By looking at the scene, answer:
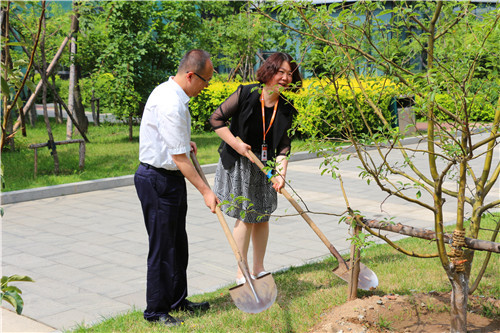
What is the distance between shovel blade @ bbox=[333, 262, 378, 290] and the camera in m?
4.25

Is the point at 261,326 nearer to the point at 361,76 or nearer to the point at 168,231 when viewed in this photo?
the point at 168,231

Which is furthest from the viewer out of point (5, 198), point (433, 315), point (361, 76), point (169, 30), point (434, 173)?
point (169, 30)

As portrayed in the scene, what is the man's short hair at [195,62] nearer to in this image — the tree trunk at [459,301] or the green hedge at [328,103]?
the green hedge at [328,103]

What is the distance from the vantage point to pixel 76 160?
11062mm

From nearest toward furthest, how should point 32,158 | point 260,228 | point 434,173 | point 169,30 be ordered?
Answer: point 434,173
point 260,228
point 32,158
point 169,30

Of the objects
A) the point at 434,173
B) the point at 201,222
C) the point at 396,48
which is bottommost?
the point at 201,222

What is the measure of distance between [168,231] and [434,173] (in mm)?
1730

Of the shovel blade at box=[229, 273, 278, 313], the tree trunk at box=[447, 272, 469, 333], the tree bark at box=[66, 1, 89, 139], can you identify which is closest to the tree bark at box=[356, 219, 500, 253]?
the tree trunk at box=[447, 272, 469, 333]

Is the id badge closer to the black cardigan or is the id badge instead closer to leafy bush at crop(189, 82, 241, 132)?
the black cardigan

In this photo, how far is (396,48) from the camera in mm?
3520

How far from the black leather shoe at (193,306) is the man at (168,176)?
0.13 meters

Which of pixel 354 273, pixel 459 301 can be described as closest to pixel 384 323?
pixel 354 273

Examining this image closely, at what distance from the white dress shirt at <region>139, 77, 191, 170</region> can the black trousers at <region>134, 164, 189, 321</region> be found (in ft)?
0.36

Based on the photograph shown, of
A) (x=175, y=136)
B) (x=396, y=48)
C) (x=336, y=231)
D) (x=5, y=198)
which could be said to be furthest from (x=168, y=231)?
(x=5, y=198)
